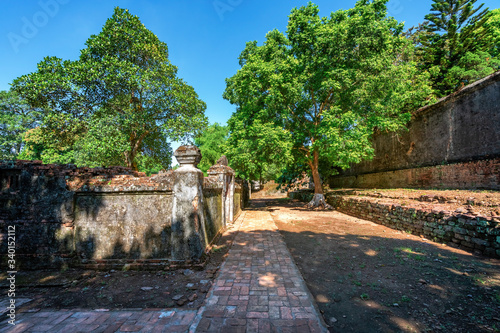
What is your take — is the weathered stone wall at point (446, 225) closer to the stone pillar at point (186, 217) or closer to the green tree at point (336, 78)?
the green tree at point (336, 78)

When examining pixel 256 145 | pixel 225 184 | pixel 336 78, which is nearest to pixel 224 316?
pixel 225 184

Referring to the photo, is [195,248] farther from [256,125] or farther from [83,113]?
[83,113]

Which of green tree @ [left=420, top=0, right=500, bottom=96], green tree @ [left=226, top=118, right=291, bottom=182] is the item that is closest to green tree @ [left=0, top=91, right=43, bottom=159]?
green tree @ [left=226, top=118, right=291, bottom=182]

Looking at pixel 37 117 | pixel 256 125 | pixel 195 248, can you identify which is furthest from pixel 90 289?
pixel 37 117

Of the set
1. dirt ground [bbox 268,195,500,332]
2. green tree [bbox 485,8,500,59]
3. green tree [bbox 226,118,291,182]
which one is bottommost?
dirt ground [bbox 268,195,500,332]

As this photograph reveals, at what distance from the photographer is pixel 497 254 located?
13.7 ft

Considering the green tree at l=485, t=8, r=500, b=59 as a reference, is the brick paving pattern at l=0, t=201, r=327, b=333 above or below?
below

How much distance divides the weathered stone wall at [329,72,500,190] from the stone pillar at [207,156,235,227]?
10824mm

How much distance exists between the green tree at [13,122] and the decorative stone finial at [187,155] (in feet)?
94.1

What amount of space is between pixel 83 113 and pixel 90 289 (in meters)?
12.3

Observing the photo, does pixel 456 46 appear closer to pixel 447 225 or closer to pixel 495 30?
pixel 495 30

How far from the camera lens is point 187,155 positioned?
4090 millimetres

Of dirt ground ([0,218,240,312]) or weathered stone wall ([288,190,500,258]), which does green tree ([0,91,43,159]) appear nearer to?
dirt ground ([0,218,240,312])

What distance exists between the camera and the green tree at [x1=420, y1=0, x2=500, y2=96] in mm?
13547
